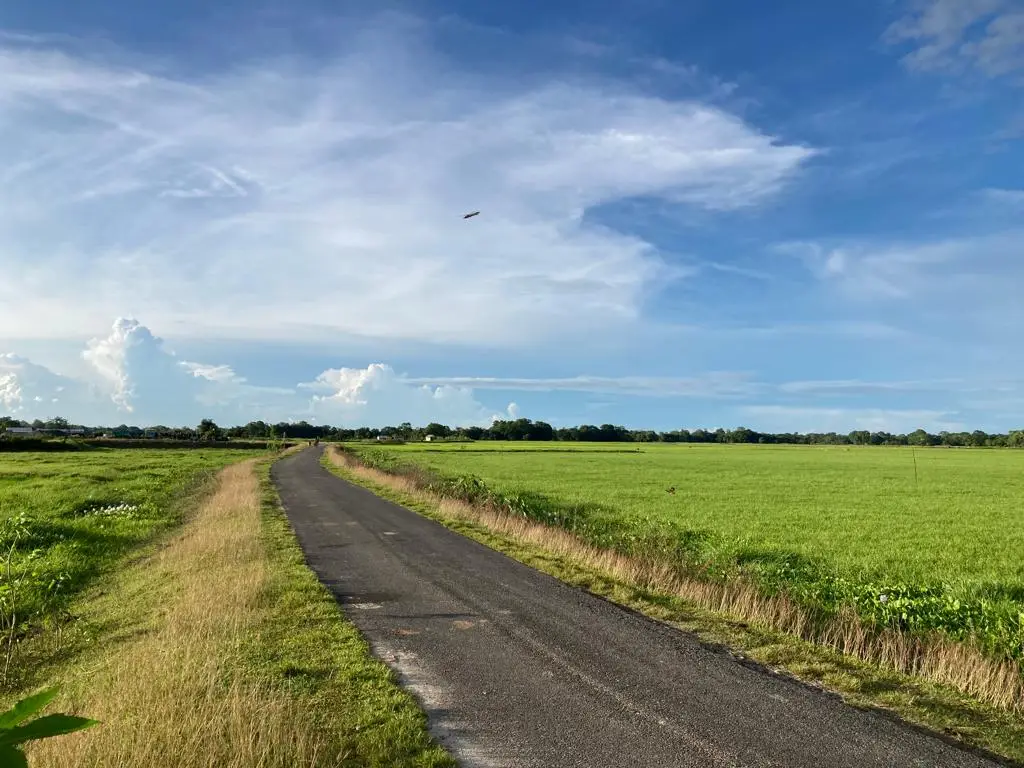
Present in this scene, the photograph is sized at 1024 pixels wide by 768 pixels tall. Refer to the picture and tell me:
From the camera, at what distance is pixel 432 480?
34500mm

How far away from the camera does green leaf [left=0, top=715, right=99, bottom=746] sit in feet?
4.96

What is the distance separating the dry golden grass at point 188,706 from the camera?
570 cm

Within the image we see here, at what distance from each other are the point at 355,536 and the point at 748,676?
13.9 metres

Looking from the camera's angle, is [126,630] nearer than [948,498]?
Yes

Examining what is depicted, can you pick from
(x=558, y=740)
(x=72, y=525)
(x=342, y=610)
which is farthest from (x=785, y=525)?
(x=72, y=525)

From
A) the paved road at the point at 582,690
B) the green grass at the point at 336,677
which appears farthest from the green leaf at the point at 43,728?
the paved road at the point at 582,690

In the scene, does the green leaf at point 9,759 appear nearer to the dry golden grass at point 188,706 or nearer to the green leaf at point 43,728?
the green leaf at point 43,728

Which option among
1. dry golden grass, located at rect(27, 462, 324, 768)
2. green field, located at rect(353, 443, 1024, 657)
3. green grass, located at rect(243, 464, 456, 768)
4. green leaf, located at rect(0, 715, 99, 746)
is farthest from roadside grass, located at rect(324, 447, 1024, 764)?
green leaf, located at rect(0, 715, 99, 746)

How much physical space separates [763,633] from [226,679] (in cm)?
792

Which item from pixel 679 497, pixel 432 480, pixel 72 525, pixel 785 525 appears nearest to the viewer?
pixel 72 525

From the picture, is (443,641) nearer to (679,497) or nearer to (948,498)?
(679,497)

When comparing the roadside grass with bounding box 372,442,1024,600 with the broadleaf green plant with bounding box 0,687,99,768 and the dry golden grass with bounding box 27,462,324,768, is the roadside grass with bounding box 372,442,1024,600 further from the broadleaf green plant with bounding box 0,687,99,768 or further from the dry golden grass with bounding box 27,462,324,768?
the broadleaf green plant with bounding box 0,687,99,768

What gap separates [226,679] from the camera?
8031 millimetres

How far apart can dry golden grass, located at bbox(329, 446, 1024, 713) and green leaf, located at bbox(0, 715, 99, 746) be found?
9853mm
